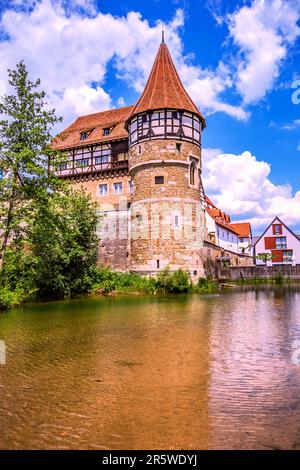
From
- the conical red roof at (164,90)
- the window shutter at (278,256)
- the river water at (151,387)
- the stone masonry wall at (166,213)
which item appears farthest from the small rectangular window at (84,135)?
the window shutter at (278,256)

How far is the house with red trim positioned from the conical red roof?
32800 mm

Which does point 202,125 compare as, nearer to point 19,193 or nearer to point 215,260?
point 215,260

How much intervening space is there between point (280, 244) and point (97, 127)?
115 feet

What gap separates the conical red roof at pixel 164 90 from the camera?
88.5 feet

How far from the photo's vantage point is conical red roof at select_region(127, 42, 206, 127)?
88.5 ft

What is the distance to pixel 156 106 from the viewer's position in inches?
1050

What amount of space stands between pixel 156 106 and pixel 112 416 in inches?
987

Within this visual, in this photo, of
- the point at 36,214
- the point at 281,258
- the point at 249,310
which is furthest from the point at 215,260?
the point at 281,258

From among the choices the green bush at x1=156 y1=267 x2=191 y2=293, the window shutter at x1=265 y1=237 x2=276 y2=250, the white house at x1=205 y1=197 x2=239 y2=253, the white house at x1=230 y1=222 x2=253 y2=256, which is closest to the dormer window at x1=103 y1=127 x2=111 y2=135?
the green bush at x1=156 y1=267 x2=191 y2=293

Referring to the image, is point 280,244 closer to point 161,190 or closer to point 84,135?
point 84,135

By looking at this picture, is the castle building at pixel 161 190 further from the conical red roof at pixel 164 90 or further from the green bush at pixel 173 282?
the green bush at pixel 173 282

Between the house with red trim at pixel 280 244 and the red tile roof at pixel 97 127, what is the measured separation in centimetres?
3198

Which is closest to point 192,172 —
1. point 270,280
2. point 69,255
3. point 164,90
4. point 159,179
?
point 159,179

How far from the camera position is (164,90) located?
2809cm
